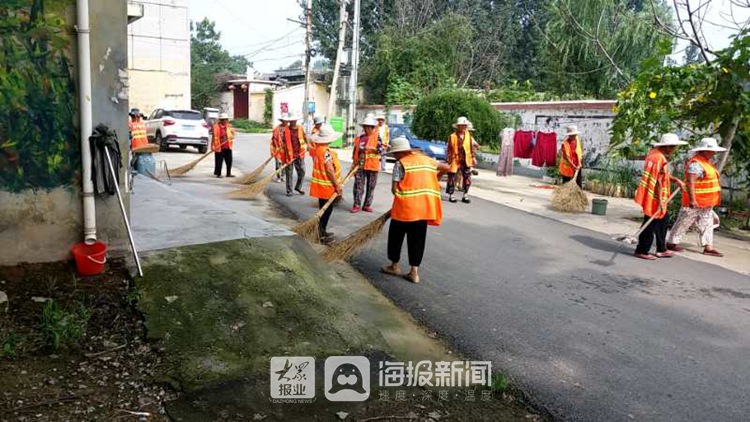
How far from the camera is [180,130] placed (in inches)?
742

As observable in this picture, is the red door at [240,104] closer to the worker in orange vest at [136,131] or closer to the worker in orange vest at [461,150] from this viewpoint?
the worker in orange vest at [136,131]

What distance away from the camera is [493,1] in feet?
123

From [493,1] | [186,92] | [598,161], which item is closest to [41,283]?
[598,161]

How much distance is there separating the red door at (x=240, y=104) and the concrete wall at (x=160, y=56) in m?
15.8

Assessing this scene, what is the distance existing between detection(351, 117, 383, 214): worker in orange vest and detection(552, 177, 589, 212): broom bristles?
3.50 meters

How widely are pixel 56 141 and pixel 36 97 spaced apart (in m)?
0.34

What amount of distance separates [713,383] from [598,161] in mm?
11693

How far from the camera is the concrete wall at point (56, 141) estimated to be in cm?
438

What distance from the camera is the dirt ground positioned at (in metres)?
3.16

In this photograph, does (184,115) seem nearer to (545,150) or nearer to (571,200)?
(545,150)

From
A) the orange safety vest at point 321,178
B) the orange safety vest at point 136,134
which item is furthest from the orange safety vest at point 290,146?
the orange safety vest at point 321,178

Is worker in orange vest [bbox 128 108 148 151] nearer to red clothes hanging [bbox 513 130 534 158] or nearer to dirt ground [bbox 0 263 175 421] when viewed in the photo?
dirt ground [bbox 0 263 175 421]

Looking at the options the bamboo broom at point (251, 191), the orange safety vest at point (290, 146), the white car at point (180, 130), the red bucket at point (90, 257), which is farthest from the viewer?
the white car at point (180, 130)

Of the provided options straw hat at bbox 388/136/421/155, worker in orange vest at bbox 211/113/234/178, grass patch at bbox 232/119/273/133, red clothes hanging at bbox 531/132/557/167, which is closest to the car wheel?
worker in orange vest at bbox 211/113/234/178
